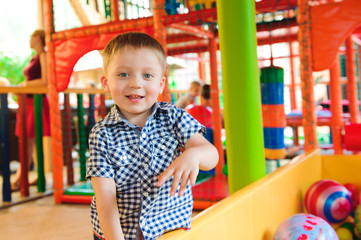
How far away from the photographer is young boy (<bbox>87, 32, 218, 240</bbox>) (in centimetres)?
90

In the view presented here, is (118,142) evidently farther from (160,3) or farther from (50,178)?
(50,178)

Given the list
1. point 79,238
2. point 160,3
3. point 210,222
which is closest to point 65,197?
point 79,238

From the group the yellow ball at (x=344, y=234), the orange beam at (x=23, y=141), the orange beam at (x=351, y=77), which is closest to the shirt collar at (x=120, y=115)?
the yellow ball at (x=344, y=234)

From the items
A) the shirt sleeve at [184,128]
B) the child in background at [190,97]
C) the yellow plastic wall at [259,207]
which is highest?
the child in background at [190,97]

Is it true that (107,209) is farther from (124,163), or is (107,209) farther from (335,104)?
(335,104)

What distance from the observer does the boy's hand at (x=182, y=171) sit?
76 cm

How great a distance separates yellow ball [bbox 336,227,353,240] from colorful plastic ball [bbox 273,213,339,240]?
0.49 meters

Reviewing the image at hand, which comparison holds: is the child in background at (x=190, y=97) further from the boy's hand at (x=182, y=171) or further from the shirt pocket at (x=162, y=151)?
the boy's hand at (x=182, y=171)

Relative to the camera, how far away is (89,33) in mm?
2729

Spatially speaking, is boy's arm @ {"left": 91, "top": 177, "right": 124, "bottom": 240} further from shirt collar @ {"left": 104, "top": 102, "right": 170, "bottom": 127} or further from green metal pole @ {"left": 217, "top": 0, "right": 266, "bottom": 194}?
green metal pole @ {"left": 217, "top": 0, "right": 266, "bottom": 194}

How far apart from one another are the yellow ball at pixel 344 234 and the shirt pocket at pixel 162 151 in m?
1.36

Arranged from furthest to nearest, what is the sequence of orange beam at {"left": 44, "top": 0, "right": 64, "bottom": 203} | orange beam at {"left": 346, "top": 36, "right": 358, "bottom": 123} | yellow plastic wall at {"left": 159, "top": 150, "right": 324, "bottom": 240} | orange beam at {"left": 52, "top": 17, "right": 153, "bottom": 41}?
orange beam at {"left": 346, "top": 36, "right": 358, "bottom": 123} → orange beam at {"left": 44, "top": 0, "right": 64, "bottom": 203} → orange beam at {"left": 52, "top": 17, "right": 153, "bottom": 41} → yellow plastic wall at {"left": 159, "top": 150, "right": 324, "bottom": 240}

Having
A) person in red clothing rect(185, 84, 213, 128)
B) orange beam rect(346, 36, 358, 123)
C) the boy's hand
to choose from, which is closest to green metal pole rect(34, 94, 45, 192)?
person in red clothing rect(185, 84, 213, 128)

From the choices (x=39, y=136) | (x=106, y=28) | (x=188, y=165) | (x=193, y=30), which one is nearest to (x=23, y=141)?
(x=39, y=136)
